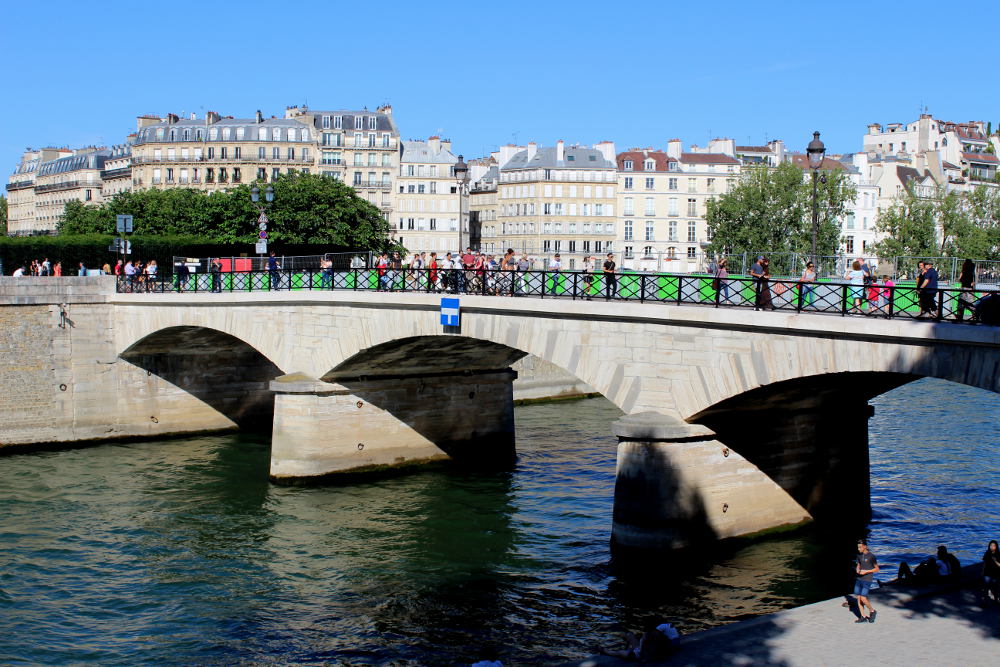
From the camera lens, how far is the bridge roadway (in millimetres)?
20203

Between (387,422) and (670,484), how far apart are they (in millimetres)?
11781

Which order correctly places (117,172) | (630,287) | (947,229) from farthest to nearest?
(117,172) → (947,229) → (630,287)

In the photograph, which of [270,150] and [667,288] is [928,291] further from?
[270,150]

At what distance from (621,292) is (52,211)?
118 m

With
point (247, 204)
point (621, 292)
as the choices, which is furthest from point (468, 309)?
point (247, 204)

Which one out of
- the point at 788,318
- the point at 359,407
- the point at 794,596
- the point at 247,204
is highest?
the point at 247,204

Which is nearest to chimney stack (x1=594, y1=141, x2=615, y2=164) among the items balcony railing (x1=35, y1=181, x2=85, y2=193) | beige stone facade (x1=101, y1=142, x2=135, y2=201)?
beige stone facade (x1=101, y1=142, x2=135, y2=201)

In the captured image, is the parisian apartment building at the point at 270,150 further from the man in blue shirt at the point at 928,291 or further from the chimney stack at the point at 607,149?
the man in blue shirt at the point at 928,291

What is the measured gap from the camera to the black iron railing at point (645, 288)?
18391 mm

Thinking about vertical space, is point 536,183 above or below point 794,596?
above

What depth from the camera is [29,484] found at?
99.0ft

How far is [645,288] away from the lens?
75.7 feet

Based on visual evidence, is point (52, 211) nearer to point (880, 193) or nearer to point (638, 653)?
point (880, 193)

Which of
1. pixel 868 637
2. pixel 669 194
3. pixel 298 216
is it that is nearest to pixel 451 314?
pixel 868 637
